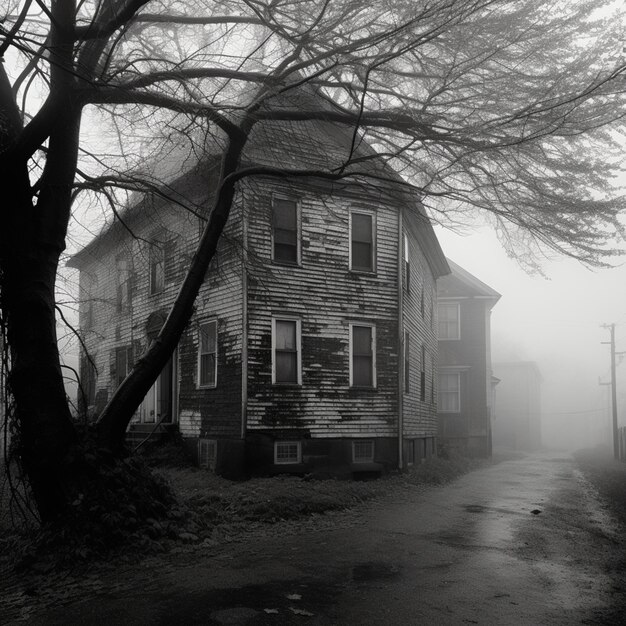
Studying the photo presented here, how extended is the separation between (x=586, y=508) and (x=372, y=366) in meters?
6.43

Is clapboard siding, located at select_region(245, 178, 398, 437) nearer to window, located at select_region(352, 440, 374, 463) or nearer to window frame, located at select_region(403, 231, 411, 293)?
window, located at select_region(352, 440, 374, 463)

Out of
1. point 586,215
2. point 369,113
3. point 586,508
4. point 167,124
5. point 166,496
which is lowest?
point 586,508

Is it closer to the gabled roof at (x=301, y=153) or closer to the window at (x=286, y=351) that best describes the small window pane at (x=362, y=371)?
the window at (x=286, y=351)

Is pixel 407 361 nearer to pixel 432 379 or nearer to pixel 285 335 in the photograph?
pixel 285 335

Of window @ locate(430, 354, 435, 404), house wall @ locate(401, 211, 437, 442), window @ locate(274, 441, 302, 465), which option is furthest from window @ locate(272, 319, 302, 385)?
window @ locate(430, 354, 435, 404)

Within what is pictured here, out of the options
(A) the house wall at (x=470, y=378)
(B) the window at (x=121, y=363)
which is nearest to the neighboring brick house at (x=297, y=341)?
(B) the window at (x=121, y=363)

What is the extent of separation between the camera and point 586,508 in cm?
1461

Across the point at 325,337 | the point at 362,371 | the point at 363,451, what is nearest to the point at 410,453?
the point at 363,451

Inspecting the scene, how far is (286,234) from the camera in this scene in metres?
18.0

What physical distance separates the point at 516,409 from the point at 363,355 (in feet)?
146

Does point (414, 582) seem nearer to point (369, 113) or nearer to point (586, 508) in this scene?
point (369, 113)

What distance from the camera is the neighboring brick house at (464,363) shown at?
3438 centimetres

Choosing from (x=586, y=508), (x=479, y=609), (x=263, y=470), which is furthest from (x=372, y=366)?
(x=479, y=609)

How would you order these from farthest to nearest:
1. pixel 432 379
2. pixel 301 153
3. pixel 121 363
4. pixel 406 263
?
pixel 432 379
pixel 121 363
pixel 406 263
pixel 301 153
